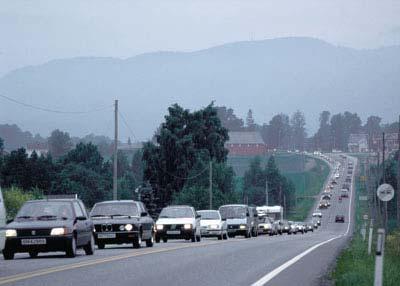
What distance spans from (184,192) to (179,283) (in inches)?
3624

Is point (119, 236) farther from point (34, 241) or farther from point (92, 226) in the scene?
point (34, 241)

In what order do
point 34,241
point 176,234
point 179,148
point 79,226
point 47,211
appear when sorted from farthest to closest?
point 179,148 < point 176,234 < point 47,211 < point 79,226 < point 34,241

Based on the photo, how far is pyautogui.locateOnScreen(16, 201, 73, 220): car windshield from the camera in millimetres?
30672

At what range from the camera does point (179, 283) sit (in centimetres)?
2055

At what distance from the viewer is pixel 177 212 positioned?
51.2m

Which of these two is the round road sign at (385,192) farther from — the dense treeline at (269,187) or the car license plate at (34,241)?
the dense treeline at (269,187)

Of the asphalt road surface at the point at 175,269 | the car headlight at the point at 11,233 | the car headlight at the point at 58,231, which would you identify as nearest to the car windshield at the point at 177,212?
the asphalt road surface at the point at 175,269

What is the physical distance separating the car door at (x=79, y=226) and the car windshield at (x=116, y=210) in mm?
7386

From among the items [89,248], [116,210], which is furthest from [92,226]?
[116,210]

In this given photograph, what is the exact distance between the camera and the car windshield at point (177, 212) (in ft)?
167

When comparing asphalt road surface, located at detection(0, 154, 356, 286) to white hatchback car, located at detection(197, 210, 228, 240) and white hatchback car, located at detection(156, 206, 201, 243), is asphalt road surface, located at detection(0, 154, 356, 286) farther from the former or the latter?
white hatchback car, located at detection(197, 210, 228, 240)

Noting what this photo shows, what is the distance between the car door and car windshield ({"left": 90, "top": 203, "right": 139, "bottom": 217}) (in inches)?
291

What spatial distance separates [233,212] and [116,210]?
29557 mm

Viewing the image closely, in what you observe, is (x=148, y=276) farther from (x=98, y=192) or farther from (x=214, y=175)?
(x=98, y=192)
